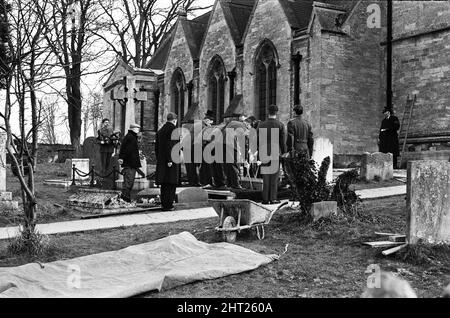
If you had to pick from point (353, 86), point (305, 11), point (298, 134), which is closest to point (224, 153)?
point (298, 134)

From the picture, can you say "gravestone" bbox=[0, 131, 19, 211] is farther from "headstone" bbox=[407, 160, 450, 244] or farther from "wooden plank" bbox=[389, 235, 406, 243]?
"headstone" bbox=[407, 160, 450, 244]

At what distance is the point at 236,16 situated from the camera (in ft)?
90.3

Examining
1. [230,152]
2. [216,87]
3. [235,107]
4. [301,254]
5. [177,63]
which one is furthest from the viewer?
[177,63]

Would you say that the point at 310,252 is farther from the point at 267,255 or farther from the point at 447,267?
the point at 447,267

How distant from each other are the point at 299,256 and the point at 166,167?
16.7ft

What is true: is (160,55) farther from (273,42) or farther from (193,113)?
(273,42)

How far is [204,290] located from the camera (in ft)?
17.6

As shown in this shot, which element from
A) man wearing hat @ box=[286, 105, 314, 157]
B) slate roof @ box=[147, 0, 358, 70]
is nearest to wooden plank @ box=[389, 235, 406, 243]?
man wearing hat @ box=[286, 105, 314, 157]

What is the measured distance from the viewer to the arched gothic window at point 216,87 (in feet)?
89.7

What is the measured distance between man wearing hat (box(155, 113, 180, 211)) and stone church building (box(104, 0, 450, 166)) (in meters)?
4.51

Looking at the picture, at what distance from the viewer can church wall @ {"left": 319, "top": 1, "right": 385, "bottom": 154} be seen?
20719mm

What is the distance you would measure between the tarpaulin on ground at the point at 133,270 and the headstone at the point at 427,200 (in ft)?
5.90

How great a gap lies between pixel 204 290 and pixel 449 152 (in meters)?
13.4
